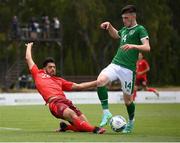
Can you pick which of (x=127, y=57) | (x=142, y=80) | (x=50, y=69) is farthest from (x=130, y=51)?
(x=142, y=80)

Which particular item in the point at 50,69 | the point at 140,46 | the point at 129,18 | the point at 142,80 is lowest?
the point at 142,80

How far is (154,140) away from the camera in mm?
12352

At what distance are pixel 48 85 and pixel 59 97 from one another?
35 centimetres

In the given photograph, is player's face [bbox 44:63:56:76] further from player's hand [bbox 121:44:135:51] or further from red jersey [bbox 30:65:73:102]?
player's hand [bbox 121:44:135:51]

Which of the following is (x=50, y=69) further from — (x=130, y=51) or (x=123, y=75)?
(x=130, y=51)

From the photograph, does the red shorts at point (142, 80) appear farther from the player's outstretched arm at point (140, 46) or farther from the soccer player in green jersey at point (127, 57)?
the player's outstretched arm at point (140, 46)

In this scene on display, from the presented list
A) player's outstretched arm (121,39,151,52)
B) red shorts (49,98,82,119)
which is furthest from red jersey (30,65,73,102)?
player's outstretched arm (121,39,151,52)

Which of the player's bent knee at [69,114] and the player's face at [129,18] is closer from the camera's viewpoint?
the player's bent knee at [69,114]

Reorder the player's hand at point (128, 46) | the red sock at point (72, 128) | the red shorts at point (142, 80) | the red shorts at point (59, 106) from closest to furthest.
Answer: the player's hand at point (128, 46)
the red shorts at point (59, 106)
the red sock at point (72, 128)
the red shorts at point (142, 80)

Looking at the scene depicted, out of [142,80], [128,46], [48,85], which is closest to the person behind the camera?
[128,46]

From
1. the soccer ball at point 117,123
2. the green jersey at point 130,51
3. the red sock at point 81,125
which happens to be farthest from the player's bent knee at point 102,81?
the red sock at point 81,125

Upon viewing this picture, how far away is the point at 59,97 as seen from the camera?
14.7m

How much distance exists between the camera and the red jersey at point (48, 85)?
14828 mm

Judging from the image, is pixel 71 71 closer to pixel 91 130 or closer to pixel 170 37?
pixel 170 37
